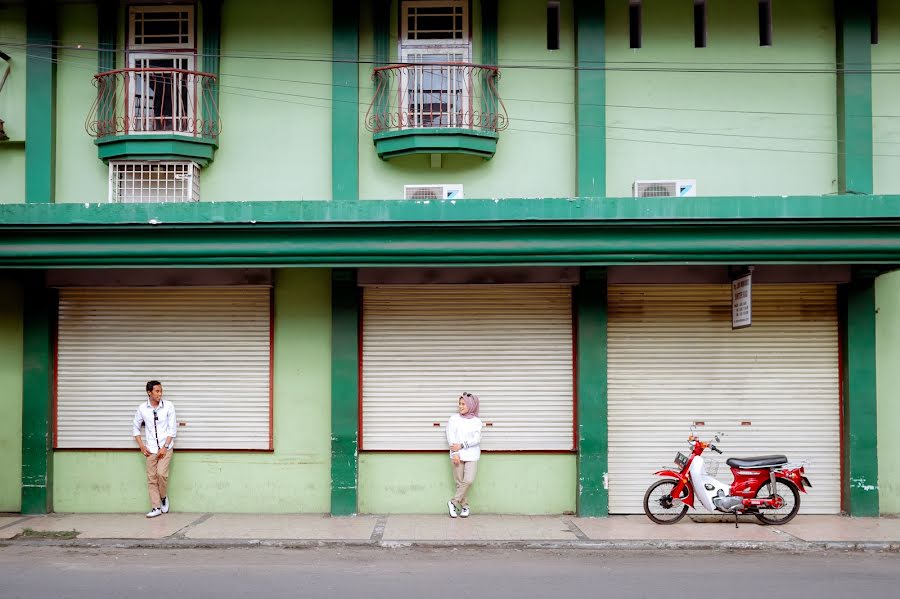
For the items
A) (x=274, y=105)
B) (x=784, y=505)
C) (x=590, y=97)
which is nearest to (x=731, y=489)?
(x=784, y=505)

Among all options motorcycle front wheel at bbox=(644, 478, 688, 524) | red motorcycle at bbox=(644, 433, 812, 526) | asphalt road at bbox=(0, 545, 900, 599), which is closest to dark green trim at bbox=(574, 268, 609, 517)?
motorcycle front wheel at bbox=(644, 478, 688, 524)

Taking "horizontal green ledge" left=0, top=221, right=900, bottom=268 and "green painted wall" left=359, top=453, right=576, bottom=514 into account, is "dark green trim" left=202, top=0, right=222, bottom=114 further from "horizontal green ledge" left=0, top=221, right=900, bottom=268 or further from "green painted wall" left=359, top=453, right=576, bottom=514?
"green painted wall" left=359, top=453, right=576, bottom=514

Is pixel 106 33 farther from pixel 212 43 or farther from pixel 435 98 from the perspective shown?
pixel 435 98

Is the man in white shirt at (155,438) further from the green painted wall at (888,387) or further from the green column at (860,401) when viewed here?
the green painted wall at (888,387)

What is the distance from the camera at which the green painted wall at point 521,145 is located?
11.5 meters

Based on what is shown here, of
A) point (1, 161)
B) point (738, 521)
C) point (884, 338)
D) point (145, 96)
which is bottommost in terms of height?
point (738, 521)

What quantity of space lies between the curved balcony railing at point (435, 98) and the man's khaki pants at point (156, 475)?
550 centimetres

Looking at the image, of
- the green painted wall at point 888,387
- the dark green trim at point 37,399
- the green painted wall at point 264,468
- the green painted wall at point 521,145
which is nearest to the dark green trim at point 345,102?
the green painted wall at point 521,145

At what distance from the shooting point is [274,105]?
11703 millimetres

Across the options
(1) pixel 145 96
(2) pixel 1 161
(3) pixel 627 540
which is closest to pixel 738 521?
(3) pixel 627 540

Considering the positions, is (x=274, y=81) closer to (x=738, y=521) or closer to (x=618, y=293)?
(x=618, y=293)

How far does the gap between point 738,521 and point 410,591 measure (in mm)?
5320

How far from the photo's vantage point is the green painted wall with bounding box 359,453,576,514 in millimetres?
11070

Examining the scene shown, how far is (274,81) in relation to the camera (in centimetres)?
1175
